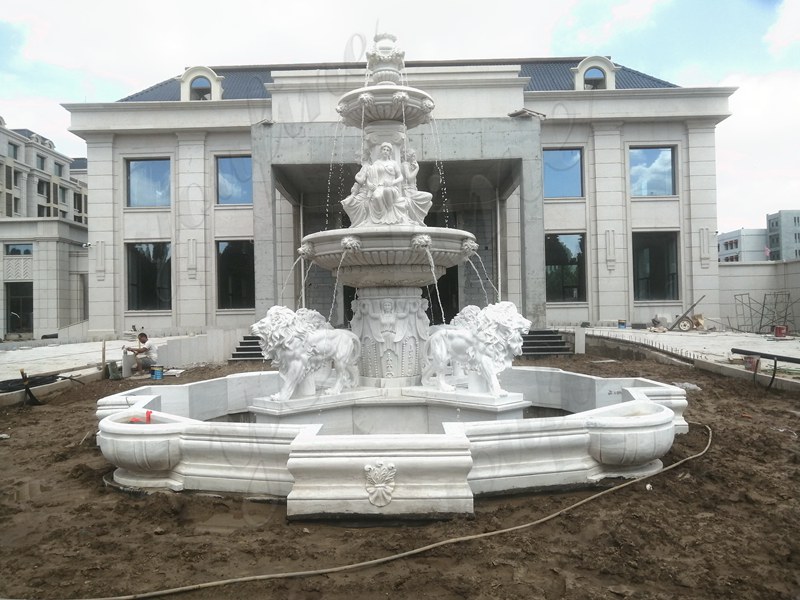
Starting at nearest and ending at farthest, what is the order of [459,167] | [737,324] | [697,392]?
[697,392] → [459,167] → [737,324]

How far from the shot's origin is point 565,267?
→ 961 inches

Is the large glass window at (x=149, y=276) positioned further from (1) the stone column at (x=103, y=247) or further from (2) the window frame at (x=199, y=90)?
(2) the window frame at (x=199, y=90)

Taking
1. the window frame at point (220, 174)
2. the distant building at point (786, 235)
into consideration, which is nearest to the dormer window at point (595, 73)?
the window frame at point (220, 174)

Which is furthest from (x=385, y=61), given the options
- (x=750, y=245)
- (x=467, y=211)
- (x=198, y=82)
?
(x=750, y=245)

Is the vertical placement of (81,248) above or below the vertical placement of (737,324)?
above

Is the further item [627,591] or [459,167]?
[459,167]

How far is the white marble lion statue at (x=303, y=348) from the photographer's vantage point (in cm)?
682

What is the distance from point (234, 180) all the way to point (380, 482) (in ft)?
74.1

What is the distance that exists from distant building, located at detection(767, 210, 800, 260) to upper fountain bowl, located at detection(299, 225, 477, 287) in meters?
55.0

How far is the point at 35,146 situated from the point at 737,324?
55851mm

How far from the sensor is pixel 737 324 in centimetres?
2558

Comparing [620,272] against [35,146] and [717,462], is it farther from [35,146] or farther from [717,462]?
[35,146]

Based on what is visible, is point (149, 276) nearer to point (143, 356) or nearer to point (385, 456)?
point (143, 356)

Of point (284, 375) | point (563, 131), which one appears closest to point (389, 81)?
point (284, 375)
